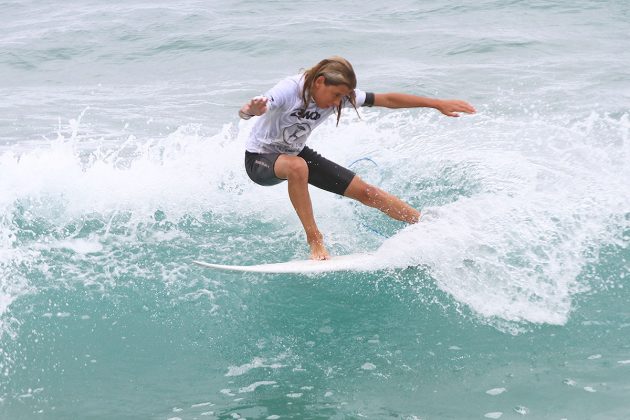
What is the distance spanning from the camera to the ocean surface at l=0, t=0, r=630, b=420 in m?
4.87

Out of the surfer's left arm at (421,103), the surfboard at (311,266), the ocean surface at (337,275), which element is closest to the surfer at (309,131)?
the surfer's left arm at (421,103)

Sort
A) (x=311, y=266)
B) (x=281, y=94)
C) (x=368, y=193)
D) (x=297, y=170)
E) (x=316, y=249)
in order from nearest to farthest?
1. (x=281, y=94)
2. (x=297, y=170)
3. (x=311, y=266)
4. (x=316, y=249)
5. (x=368, y=193)

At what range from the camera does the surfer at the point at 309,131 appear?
18.1ft

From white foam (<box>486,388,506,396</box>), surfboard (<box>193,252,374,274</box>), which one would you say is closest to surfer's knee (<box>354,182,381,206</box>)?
surfboard (<box>193,252,374,274</box>)

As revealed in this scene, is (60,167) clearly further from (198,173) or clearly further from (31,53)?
(31,53)

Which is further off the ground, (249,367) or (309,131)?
(309,131)

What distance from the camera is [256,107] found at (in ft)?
17.4

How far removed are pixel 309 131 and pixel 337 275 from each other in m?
1.13

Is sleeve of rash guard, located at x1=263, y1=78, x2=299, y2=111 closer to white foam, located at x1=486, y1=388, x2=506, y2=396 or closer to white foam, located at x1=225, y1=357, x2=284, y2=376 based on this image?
white foam, located at x1=225, y1=357, x2=284, y2=376

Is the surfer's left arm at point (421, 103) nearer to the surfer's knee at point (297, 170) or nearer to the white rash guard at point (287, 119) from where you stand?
A: the white rash guard at point (287, 119)

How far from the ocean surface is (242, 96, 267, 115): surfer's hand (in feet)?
4.80

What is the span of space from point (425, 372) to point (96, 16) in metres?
17.2

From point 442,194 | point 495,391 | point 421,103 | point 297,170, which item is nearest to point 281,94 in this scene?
point 297,170

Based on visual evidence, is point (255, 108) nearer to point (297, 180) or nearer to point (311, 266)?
point (297, 180)
